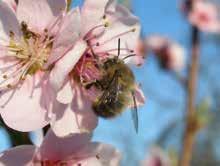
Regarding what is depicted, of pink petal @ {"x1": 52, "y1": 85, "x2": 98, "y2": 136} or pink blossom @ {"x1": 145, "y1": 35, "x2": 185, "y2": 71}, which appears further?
pink blossom @ {"x1": 145, "y1": 35, "x2": 185, "y2": 71}

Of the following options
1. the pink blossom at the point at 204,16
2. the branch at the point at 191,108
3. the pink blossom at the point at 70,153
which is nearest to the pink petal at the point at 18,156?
the pink blossom at the point at 70,153

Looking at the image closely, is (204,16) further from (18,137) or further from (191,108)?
(18,137)

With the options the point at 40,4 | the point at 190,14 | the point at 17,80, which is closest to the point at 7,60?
the point at 17,80

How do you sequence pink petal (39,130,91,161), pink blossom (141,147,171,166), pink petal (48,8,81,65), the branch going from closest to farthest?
pink petal (48,8,81,65) → pink petal (39,130,91,161) → the branch → pink blossom (141,147,171,166)

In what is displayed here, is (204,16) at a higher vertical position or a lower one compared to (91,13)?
lower

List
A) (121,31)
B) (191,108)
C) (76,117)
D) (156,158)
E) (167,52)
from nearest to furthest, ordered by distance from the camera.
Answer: (76,117) < (121,31) < (191,108) < (156,158) < (167,52)

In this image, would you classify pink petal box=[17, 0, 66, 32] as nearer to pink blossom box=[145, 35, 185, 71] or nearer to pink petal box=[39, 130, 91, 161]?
pink petal box=[39, 130, 91, 161]

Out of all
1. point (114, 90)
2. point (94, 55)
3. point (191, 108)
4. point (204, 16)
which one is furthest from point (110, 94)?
point (204, 16)

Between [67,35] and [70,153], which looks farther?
[70,153]

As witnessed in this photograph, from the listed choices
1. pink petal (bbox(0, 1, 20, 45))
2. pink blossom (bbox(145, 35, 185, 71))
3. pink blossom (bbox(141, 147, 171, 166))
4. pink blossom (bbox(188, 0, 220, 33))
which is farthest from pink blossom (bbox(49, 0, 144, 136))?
pink blossom (bbox(145, 35, 185, 71))
